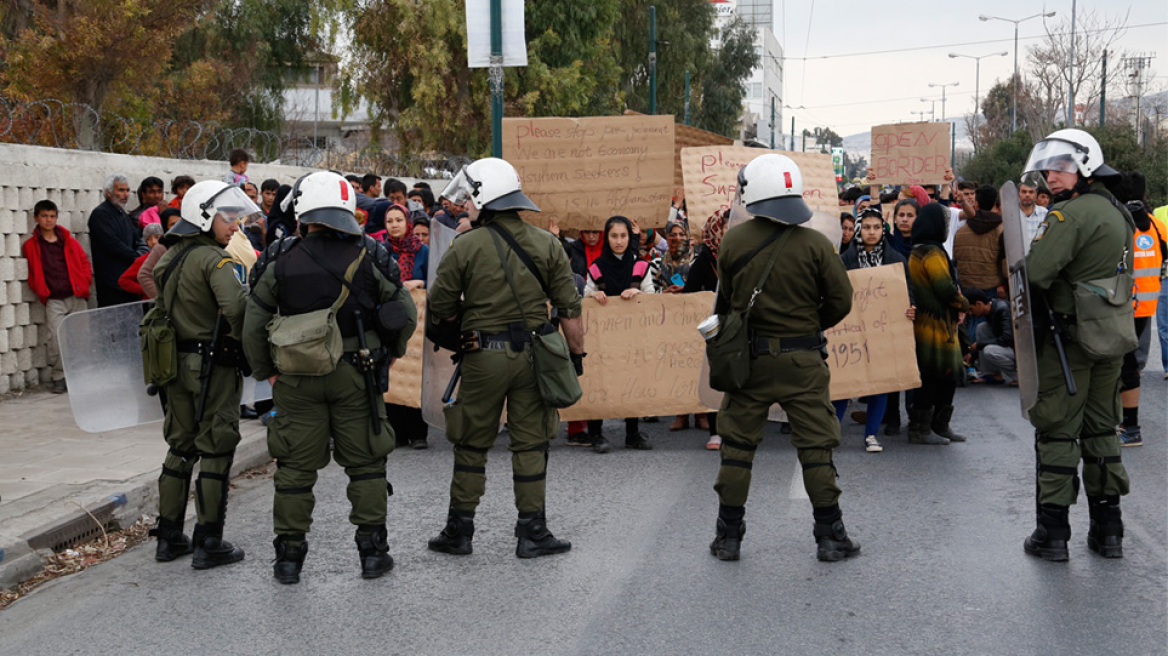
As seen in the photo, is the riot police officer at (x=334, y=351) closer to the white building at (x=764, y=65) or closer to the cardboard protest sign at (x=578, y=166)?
the cardboard protest sign at (x=578, y=166)

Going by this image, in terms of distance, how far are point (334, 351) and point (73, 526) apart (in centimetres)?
219

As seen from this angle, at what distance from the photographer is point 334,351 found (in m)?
5.45

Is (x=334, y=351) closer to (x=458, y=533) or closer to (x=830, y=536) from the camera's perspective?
(x=458, y=533)

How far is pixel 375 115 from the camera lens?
29.8 m

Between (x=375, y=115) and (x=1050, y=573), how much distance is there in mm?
26034

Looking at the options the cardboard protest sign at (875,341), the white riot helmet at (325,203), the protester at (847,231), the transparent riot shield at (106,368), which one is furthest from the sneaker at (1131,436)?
the transparent riot shield at (106,368)

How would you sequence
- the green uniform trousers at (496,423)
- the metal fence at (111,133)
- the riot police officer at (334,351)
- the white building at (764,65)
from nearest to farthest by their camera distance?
the riot police officer at (334,351)
the green uniform trousers at (496,423)
the metal fence at (111,133)
the white building at (764,65)

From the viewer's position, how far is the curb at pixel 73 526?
19.2 ft

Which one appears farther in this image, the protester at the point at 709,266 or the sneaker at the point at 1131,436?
the protester at the point at 709,266

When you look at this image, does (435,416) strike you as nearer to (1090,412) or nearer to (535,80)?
(1090,412)

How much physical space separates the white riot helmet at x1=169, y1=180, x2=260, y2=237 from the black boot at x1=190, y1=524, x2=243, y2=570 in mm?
1469

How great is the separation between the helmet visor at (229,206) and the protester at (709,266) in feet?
12.7

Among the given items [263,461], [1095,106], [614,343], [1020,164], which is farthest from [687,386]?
[1095,106]

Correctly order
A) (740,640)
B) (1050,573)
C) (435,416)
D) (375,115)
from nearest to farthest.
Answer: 1. (740,640)
2. (1050,573)
3. (435,416)
4. (375,115)
